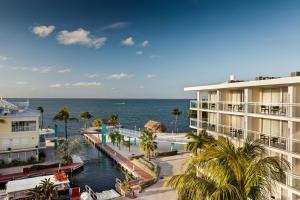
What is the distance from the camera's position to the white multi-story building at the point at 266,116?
1579cm

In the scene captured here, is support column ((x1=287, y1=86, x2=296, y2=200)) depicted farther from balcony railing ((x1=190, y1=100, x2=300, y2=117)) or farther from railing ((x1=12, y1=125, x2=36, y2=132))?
railing ((x1=12, y1=125, x2=36, y2=132))

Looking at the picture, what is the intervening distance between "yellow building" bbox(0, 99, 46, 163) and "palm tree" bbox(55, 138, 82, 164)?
5.21 metres

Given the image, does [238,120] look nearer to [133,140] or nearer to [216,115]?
[216,115]

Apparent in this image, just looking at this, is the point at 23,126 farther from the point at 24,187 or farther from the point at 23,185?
the point at 24,187

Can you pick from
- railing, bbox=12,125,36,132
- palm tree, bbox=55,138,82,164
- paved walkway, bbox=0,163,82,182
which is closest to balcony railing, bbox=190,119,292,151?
palm tree, bbox=55,138,82,164

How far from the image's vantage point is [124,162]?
131 ft

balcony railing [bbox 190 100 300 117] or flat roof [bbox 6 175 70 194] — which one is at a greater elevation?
balcony railing [bbox 190 100 300 117]

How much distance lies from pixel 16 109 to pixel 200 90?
104 feet

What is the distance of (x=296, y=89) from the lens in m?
15.9

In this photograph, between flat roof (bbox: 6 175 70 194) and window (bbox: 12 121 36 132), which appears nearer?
flat roof (bbox: 6 175 70 194)

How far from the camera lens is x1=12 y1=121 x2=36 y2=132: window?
37688 mm

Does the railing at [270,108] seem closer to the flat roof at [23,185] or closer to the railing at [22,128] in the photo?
the flat roof at [23,185]

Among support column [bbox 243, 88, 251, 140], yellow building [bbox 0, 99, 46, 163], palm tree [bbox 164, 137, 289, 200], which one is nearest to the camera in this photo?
palm tree [bbox 164, 137, 289, 200]

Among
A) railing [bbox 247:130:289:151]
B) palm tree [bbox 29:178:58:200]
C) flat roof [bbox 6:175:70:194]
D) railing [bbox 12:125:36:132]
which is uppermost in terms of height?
railing [bbox 247:130:289:151]
